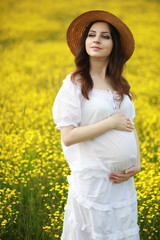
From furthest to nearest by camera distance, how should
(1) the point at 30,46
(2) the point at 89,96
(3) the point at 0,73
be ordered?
(1) the point at 30,46 < (3) the point at 0,73 < (2) the point at 89,96

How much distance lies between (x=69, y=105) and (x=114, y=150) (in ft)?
1.42

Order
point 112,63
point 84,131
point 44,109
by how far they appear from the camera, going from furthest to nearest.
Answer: point 44,109 < point 112,63 < point 84,131

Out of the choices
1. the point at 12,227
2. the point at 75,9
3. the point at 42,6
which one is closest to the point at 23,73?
the point at 12,227

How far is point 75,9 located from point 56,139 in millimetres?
13945

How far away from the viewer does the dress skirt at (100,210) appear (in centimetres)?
184

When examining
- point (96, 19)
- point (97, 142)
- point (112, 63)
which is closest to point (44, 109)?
point (112, 63)

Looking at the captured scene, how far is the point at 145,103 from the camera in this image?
631cm

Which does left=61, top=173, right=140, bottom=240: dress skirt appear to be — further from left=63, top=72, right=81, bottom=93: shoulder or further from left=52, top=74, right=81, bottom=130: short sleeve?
left=63, top=72, right=81, bottom=93: shoulder

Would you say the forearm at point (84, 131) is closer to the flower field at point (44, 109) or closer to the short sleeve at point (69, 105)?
the short sleeve at point (69, 105)

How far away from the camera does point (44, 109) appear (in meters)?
5.28

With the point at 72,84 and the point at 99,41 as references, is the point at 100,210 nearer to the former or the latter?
the point at 72,84

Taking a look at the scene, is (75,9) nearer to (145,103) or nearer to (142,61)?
(142,61)

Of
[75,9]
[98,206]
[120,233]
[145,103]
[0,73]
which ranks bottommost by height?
[120,233]

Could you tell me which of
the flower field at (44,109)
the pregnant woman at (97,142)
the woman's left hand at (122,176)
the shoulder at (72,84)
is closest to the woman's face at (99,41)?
the pregnant woman at (97,142)
